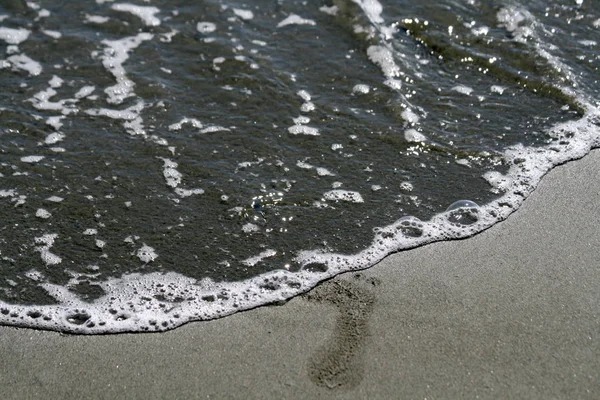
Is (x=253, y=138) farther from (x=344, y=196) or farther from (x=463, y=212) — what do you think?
(x=463, y=212)

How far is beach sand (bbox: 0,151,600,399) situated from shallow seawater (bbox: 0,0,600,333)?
13 centimetres

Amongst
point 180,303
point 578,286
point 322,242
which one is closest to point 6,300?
Answer: point 180,303

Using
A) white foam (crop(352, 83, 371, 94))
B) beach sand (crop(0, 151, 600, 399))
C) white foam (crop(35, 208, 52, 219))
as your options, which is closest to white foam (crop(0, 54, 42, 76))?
white foam (crop(35, 208, 52, 219))

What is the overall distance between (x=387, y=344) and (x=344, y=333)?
7.8 inches

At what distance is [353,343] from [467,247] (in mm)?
904

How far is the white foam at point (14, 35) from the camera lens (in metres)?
5.49

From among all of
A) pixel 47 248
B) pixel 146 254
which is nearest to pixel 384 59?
pixel 146 254

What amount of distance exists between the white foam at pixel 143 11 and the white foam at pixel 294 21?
3.20ft

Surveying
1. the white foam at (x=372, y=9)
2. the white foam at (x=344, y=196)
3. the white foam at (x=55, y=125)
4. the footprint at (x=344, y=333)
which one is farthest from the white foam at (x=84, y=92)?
the footprint at (x=344, y=333)

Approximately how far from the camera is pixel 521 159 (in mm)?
4344

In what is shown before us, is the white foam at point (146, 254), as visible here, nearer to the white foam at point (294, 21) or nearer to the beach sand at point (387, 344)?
the beach sand at point (387, 344)

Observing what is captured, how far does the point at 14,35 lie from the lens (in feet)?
18.2

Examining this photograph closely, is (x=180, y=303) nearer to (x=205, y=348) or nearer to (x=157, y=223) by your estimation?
(x=205, y=348)

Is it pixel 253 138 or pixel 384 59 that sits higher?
pixel 384 59
